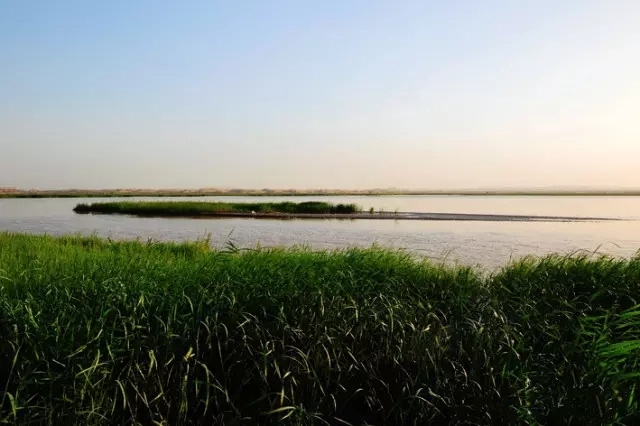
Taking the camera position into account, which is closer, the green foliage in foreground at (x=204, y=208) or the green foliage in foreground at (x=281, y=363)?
the green foliage in foreground at (x=281, y=363)

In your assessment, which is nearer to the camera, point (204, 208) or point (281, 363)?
point (281, 363)

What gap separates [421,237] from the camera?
18.9 m

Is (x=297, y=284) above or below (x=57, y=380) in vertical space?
above

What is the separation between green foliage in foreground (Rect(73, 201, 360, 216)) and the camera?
33938 millimetres

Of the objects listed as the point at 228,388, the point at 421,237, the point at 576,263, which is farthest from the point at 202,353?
the point at 421,237

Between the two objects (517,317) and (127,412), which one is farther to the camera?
(517,317)

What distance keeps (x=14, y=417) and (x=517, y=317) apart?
407cm

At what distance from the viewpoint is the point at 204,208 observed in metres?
34.6

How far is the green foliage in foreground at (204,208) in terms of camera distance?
33.9m

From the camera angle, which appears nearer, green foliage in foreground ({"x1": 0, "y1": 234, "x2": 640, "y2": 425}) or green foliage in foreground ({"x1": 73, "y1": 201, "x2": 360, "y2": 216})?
green foliage in foreground ({"x1": 0, "y1": 234, "x2": 640, "y2": 425})

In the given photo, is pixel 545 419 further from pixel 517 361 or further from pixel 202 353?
pixel 202 353

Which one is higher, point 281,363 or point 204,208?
point 204,208

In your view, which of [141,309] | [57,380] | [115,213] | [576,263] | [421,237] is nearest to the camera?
[57,380]

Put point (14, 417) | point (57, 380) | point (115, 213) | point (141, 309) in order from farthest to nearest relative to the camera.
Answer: point (115, 213) < point (141, 309) < point (57, 380) < point (14, 417)
